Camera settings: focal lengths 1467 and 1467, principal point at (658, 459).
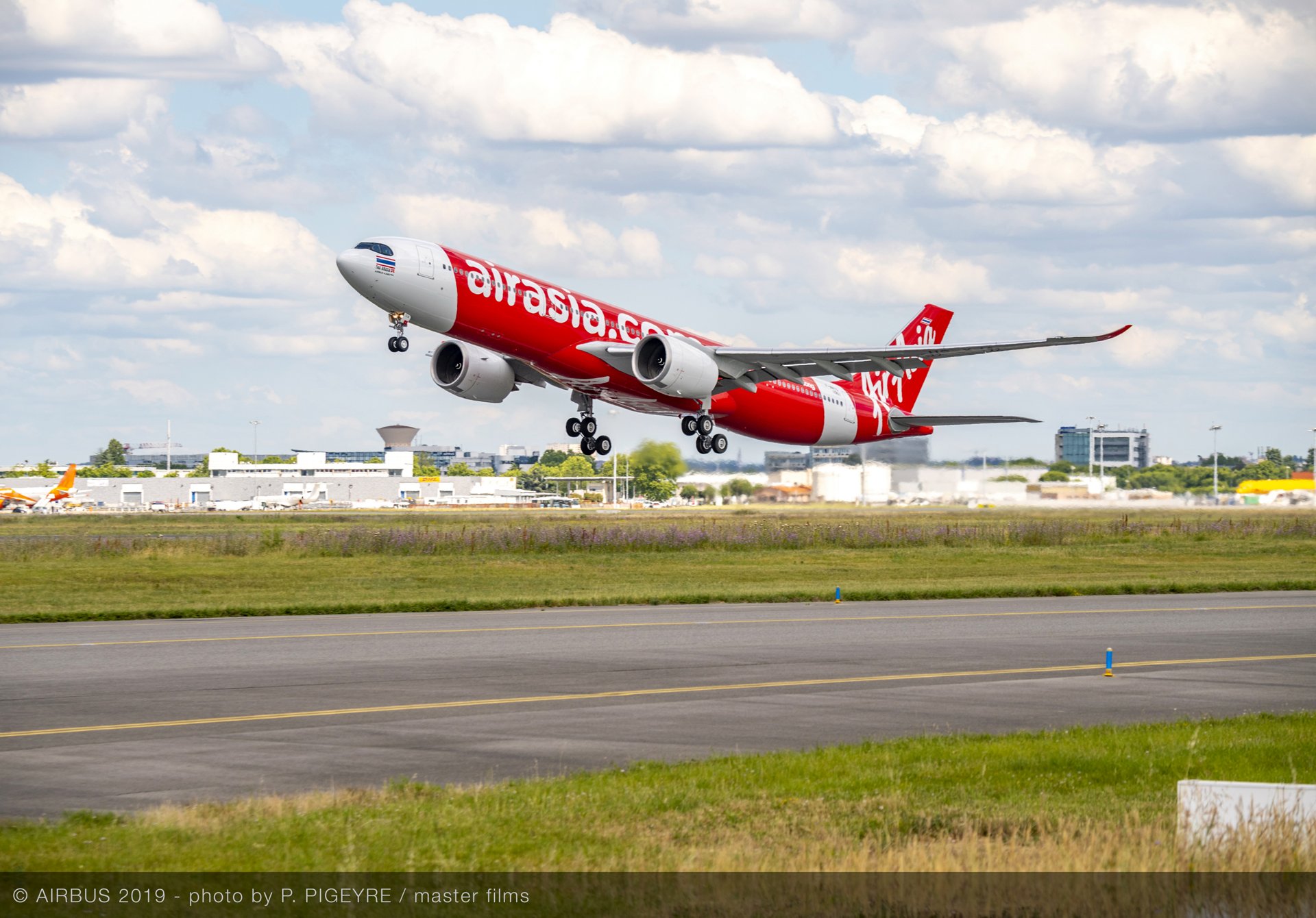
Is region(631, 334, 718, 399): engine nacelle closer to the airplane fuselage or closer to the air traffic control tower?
the airplane fuselage

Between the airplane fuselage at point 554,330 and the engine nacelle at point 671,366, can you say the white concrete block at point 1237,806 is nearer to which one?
the airplane fuselage at point 554,330

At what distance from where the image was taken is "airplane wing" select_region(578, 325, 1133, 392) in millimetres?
42062

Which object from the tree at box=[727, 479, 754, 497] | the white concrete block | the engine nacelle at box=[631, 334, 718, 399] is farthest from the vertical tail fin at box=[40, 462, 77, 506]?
the white concrete block

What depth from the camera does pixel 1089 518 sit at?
263ft

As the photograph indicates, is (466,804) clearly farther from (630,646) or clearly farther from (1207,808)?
(630,646)

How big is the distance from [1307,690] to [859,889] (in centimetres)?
1366

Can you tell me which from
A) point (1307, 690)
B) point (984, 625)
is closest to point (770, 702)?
point (1307, 690)

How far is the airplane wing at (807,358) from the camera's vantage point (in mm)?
42062

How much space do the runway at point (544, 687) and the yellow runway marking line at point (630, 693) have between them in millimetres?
68

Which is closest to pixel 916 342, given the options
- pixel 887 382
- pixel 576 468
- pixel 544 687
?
pixel 887 382

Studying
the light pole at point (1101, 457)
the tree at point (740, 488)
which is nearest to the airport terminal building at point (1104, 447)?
the light pole at point (1101, 457)

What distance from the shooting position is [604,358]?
41969 millimetres

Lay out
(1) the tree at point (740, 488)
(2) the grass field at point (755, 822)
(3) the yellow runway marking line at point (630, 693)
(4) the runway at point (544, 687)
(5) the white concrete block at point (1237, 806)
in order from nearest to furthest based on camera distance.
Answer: (5) the white concrete block at point (1237, 806), (2) the grass field at point (755, 822), (4) the runway at point (544, 687), (3) the yellow runway marking line at point (630, 693), (1) the tree at point (740, 488)

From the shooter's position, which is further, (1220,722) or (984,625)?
(984,625)
